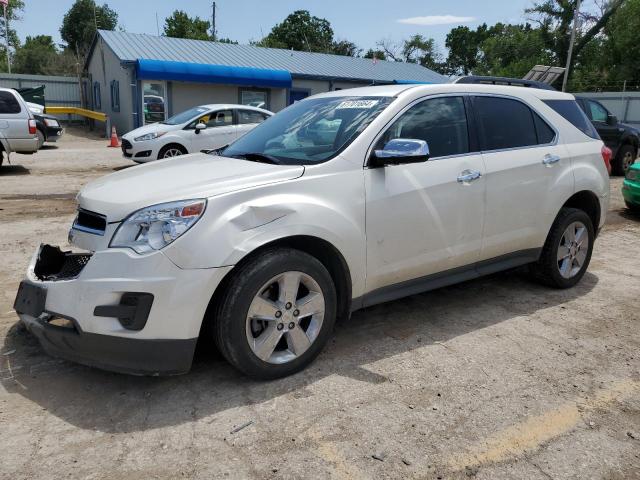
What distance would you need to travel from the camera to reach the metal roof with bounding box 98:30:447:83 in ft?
78.1

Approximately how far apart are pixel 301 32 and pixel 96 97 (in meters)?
44.3

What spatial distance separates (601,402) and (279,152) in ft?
8.23

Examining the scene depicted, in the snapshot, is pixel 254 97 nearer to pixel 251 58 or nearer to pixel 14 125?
pixel 251 58

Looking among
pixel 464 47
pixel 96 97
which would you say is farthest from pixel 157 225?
pixel 464 47

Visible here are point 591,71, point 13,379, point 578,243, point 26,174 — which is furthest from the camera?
point 591,71

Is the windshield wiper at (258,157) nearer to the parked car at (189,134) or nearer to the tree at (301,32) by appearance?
the parked car at (189,134)

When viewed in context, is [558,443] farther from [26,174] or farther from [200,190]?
[26,174]

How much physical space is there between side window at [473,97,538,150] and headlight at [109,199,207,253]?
7.81 ft

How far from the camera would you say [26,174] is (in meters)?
12.1

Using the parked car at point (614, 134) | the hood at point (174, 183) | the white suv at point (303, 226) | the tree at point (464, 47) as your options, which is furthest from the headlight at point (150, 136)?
the tree at point (464, 47)

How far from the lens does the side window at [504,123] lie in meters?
4.23

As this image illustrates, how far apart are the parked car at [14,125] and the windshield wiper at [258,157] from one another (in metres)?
10.3

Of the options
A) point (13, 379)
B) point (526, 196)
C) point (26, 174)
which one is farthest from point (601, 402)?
point (26, 174)

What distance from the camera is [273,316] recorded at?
10.3 ft
